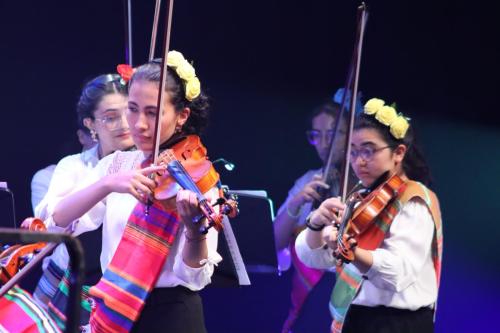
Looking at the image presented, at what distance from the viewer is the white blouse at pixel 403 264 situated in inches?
99.0

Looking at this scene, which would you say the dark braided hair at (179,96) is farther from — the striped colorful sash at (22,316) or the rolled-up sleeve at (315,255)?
the rolled-up sleeve at (315,255)

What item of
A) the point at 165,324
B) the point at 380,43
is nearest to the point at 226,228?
the point at 165,324

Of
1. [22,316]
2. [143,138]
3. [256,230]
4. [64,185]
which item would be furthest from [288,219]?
[22,316]

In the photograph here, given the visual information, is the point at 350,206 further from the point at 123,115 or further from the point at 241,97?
the point at 241,97

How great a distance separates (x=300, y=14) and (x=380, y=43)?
0.49 metres

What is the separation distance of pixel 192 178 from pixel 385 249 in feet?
3.15

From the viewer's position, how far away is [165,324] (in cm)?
191

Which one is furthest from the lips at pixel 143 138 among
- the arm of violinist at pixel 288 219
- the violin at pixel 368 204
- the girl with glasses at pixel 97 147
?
the arm of violinist at pixel 288 219

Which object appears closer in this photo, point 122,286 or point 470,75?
point 122,286

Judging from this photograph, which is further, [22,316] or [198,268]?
[198,268]

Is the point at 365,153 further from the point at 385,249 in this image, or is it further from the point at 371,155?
the point at 385,249

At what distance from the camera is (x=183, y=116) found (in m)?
2.09

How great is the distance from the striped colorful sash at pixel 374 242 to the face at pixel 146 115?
35.9 inches

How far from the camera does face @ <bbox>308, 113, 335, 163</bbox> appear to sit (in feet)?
12.4
